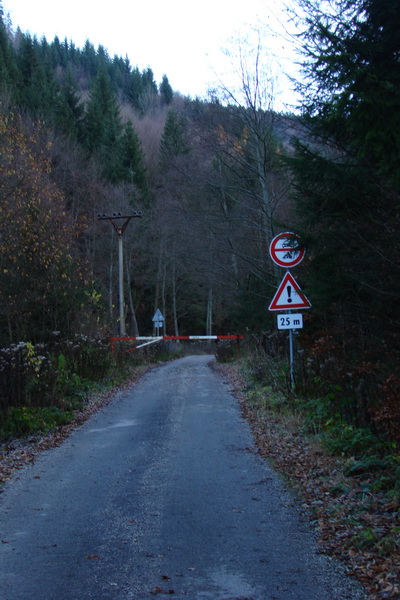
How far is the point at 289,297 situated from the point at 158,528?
645cm

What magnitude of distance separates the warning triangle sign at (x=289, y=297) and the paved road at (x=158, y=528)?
2.68 meters

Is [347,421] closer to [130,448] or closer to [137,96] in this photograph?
[130,448]

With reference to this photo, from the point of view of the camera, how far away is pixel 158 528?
5.53m

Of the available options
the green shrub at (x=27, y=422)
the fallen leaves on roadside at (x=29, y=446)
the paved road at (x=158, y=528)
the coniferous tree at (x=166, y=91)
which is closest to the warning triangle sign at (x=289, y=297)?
the paved road at (x=158, y=528)

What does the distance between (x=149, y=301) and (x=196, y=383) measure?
131ft

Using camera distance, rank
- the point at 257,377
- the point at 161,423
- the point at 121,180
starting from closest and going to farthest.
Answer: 1. the point at 161,423
2. the point at 257,377
3. the point at 121,180

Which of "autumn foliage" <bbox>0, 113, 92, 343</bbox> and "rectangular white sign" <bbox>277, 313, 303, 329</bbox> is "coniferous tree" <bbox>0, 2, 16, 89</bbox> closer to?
"autumn foliage" <bbox>0, 113, 92, 343</bbox>

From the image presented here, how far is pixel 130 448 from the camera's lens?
30.3ft

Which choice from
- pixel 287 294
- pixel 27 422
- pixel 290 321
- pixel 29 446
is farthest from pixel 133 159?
pixel 29 446

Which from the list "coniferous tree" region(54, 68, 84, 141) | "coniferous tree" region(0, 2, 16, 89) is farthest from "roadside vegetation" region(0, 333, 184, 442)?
"coniferous tree" region(54, 68, 84, 141)

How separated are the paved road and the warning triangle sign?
2.68 m

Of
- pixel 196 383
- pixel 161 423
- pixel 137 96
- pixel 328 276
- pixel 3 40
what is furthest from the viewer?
pixel 137 96

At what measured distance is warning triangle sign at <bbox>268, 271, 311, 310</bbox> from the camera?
11.1 meters

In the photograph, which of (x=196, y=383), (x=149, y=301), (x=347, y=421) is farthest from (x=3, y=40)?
(x=347, y=421)
